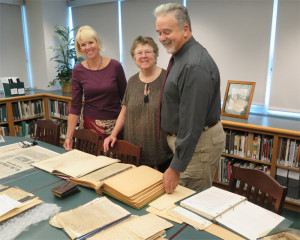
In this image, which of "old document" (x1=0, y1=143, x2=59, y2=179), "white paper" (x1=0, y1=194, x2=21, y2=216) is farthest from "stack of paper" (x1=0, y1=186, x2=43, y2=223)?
"old document" (x1=0, y1=143, x2=59, y2=179)

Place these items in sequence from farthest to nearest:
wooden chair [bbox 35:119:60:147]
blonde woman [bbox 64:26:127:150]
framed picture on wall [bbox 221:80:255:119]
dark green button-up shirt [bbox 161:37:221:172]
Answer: framed picture on wall [bbox 221:80:255:119], wooden chair [bbox 35:119:60:147], blonde woman [bbox 64:26:127:150], dark green button-up shirt [bbox 161:37:221:172]

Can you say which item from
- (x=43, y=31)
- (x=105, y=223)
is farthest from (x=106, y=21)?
(x=105, y=223)

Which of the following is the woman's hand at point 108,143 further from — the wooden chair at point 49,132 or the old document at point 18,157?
the wooden chair at point 49,132

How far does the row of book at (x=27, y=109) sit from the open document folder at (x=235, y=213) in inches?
149

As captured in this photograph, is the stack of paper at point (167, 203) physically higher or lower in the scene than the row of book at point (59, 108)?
higher

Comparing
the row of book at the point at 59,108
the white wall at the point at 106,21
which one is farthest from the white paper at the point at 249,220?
the row of book at the point at 59,108

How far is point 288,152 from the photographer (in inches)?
102

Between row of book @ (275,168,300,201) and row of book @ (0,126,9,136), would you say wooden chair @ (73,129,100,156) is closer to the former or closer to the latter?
row of book @ (275,168,300,201)

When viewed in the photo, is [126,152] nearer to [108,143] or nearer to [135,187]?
[108,143]

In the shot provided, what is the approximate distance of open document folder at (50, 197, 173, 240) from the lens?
1.00 metres

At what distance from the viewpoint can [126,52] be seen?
13.9ft

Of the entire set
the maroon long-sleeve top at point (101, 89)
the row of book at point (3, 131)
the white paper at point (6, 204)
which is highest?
the maroon long-sleeve top at point (101, 89)

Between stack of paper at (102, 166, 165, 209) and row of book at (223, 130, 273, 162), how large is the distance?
5.45 feet

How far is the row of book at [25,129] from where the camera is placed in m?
4.33
